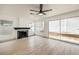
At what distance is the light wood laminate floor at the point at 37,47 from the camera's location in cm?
283

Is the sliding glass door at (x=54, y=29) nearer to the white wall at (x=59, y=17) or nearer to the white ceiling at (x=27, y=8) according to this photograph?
the white wall at (x=59, y=17)

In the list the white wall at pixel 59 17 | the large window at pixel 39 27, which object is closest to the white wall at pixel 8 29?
the large window at pixel 39 27

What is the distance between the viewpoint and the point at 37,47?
3006 millimetres

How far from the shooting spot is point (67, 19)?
3.13m

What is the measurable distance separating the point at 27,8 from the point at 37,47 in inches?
→ 45.5

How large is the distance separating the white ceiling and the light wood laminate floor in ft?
2.48

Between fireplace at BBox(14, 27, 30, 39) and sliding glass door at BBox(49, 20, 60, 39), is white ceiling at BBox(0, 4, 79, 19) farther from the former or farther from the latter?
fireplace at BBox(14, 27, 30, 39)

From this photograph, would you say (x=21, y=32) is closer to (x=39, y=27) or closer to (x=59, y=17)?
(x=39, y=27)

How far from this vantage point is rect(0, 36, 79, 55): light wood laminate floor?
283 centimetres

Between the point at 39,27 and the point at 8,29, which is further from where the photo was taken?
the point at 39,27

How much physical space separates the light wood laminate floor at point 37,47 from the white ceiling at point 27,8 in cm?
75

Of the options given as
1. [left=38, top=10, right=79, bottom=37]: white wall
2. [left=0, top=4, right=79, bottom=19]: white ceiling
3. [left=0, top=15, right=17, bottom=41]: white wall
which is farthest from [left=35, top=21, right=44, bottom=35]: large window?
[left=0, top=15, right=17, bottom=41]: white wall

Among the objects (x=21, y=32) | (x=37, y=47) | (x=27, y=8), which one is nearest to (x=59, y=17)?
(x=27, y=8)
